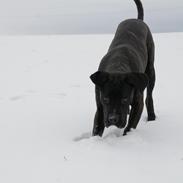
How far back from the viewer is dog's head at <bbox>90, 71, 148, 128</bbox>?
176 inches

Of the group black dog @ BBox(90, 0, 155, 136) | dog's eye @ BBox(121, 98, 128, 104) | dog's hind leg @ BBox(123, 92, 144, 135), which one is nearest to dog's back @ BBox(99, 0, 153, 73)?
black dog @ BBox(90, 0, 155, 136)

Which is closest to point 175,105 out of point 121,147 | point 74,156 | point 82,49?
point 121,147

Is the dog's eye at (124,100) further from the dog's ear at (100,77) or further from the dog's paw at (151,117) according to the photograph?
the dog's paw at (151,117)

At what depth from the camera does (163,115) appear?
6.03m

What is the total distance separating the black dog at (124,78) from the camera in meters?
4.50

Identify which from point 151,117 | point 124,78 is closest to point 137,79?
point 124,78

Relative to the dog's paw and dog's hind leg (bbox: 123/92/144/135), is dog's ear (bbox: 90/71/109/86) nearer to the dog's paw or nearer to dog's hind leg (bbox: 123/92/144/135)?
dog's hind leg (bbox: 123/92/144/135)

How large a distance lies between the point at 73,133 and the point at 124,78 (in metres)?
1.01

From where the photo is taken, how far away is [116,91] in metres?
4.50

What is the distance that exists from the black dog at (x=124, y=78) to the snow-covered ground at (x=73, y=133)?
240 millimetres

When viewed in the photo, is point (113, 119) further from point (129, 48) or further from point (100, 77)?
point (129, 48)

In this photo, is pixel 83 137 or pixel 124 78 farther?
pixel 83 137

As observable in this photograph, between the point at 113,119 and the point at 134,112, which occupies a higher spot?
the point at 113,119

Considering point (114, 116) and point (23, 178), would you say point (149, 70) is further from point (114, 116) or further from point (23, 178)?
point (23, 178)
